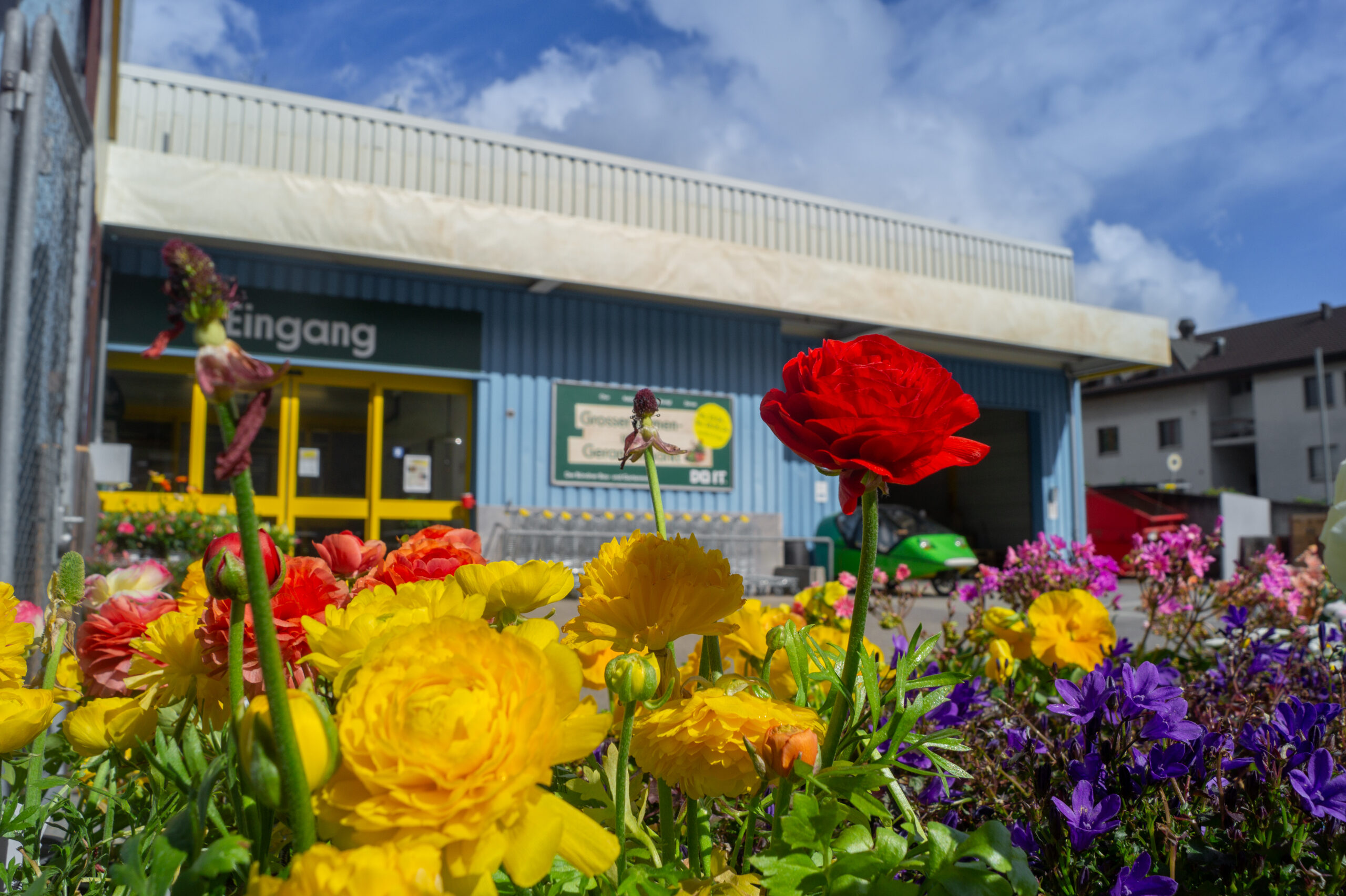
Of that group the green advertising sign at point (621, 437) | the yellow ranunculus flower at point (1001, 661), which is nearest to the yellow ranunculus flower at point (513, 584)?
the yellow ranunculus flower at point (1001, 661)

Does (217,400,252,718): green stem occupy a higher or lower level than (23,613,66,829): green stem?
higher

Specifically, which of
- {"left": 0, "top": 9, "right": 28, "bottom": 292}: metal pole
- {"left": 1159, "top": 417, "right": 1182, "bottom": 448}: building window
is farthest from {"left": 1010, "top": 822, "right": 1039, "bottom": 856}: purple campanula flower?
{"left": 1159, "top": 417, "right": 1182, "bottom": 448}: building window

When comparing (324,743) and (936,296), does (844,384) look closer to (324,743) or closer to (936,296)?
(324,743)

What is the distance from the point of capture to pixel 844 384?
1.87 ft

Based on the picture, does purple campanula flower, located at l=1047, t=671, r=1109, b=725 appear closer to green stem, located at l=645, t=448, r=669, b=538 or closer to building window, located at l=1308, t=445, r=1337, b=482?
green stem, located at l=645, t=448, r=669, b=538

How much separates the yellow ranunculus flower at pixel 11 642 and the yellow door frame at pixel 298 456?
788cm

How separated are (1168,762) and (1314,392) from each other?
36573 millimetres

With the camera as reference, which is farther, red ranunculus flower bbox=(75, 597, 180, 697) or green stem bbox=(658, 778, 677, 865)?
red ranunculus flower bbox=(75, 597, 180, 697)

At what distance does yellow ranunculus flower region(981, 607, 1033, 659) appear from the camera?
1.30 m

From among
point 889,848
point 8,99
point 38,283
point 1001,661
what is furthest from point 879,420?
point 38,283

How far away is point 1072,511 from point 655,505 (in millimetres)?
13914

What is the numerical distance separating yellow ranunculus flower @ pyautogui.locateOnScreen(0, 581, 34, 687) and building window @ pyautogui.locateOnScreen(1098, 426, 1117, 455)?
38.2 metres

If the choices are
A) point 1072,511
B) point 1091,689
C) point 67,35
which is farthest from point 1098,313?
point 1091,689

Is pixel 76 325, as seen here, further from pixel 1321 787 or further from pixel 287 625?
pixel 1321 787
